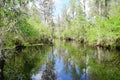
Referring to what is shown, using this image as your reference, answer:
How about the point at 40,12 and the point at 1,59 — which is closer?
the point at 1,59

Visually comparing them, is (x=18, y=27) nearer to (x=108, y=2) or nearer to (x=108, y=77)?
(x=108, y=77)

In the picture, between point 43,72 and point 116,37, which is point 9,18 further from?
point 116,37

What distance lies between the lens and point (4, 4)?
476 inches

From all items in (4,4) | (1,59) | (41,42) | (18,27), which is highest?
(4,4)

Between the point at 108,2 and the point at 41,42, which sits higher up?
the point at 108,2

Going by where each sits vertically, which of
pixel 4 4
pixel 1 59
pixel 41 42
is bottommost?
pixel 41 42

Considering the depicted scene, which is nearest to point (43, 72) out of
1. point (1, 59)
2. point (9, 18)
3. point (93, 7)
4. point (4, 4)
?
point (1, 59)

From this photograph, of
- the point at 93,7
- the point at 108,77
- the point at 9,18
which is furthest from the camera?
the point at 93,7

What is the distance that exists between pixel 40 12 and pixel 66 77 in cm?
4172

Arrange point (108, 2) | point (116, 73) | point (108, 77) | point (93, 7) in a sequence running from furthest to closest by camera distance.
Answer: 1. point (93, 7)
2. point (108, 2)
3. point (116, 73)
4. point (108, 77)

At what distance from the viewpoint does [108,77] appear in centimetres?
1598

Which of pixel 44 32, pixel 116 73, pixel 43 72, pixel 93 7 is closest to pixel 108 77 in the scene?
pixel 116 73

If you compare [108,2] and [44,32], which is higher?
[108,2]

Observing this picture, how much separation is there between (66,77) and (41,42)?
34.4 meters
